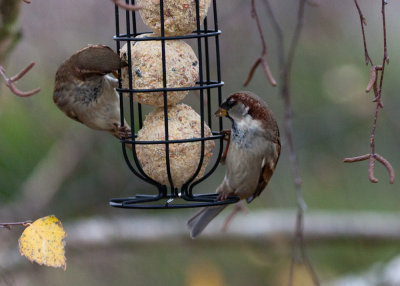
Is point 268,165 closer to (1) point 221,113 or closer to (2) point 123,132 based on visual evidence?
(1) point 221,113

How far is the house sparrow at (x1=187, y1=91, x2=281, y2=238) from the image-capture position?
3369mm

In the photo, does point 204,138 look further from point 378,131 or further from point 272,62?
point 378,131

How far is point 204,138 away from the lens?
124 inches

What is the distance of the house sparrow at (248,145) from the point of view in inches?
133

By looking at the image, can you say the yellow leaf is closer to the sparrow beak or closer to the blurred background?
the sparrow beak

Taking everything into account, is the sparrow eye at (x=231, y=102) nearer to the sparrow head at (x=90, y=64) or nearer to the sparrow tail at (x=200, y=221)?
A: the sparrow head at (x=90, y=64)

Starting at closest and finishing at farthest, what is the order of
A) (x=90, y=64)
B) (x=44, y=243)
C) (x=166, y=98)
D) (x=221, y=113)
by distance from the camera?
1. (x=44, y=243)
2. (x=166, y=98)
3. (x=221, y=113)
4. (x=90, y=64)

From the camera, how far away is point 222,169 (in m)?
7.21

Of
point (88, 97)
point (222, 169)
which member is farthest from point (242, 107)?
point (222, 169)

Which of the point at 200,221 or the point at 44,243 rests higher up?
the point at 44,243

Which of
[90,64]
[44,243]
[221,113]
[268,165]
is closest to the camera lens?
[44,243]

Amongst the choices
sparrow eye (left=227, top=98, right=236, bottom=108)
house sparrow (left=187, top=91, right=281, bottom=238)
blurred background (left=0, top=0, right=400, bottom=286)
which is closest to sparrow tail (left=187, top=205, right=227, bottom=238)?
house sparrow (left=187, top=91, right=281, bottom=238)

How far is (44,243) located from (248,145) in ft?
4.20

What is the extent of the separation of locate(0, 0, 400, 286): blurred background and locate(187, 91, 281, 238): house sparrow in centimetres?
223
